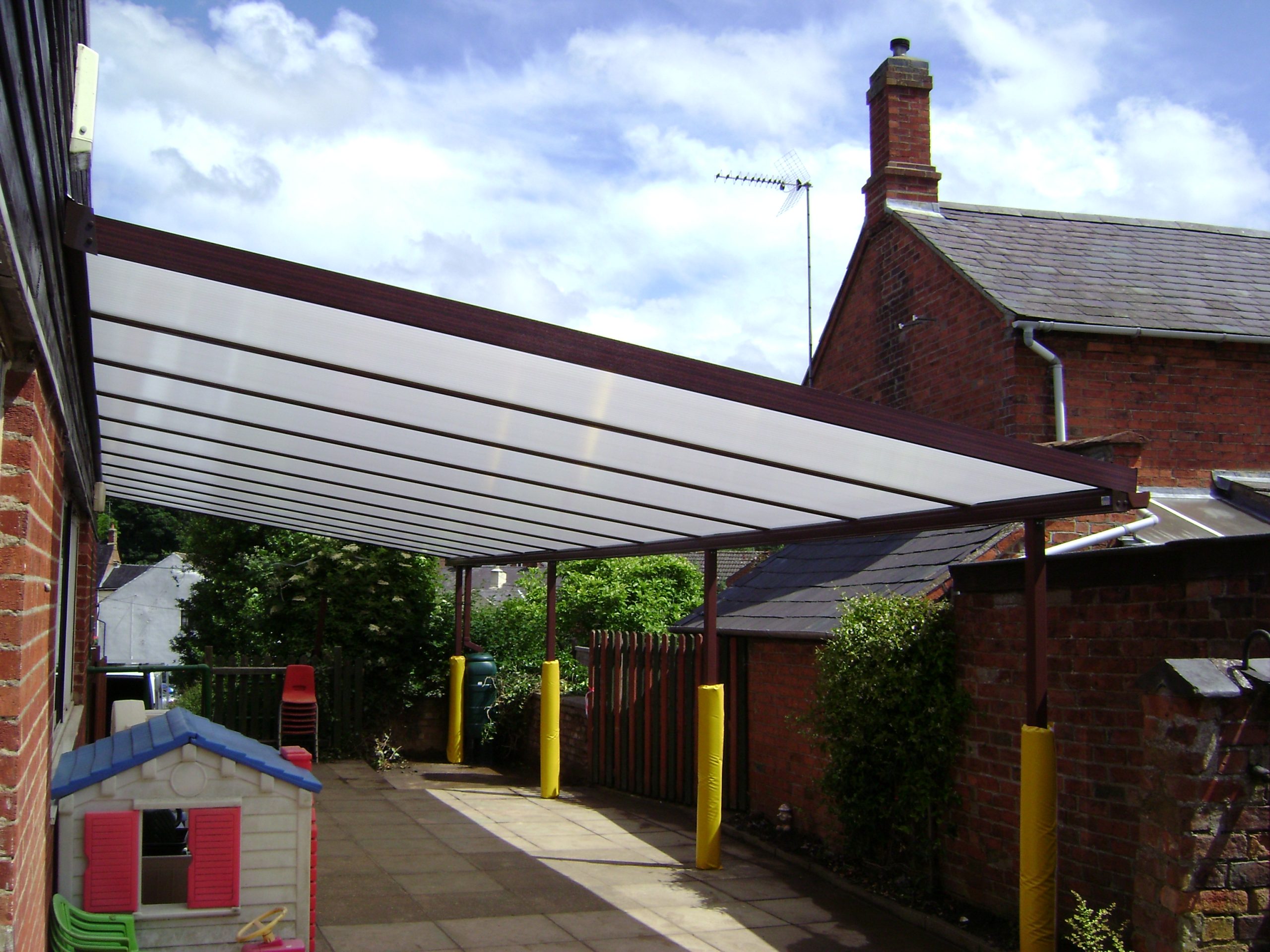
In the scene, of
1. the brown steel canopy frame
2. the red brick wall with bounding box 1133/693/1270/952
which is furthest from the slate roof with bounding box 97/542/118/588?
the red brick wall with bounding box 1133/693/1270/952

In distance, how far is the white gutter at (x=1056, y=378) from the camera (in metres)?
10.7

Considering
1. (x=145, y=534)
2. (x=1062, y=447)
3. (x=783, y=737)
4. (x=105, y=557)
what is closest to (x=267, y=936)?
(x=783, y=737)

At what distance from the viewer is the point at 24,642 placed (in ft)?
8.89

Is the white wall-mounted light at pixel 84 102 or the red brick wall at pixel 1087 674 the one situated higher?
the white wall-mounted light at pixel 84 102

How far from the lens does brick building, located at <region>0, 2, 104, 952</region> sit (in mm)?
2115

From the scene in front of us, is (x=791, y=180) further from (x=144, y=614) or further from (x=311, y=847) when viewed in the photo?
(x=144, y=614)

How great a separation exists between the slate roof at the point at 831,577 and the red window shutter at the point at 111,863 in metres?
5.07

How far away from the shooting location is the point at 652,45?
7.03 metres

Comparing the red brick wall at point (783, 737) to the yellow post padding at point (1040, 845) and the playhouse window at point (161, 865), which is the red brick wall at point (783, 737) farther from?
the playhouse window at point (161, 865)

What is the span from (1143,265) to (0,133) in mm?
13392

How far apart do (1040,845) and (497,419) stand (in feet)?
10.9

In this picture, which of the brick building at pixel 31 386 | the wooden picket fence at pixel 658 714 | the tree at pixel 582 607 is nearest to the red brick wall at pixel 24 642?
the brick building at pixel 31 386

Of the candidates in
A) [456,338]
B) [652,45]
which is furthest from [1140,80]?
[456,338]

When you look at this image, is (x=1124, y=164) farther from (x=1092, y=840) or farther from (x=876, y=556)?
(x=1092, y=840)
